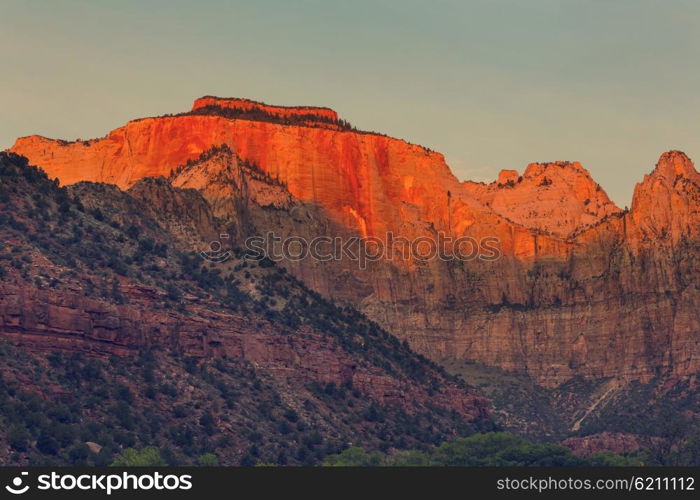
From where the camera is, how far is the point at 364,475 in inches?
6073

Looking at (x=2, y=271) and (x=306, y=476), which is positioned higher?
(x=2, y=271)

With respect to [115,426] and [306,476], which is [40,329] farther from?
[306,476]

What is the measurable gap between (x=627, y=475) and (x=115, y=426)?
4986 centimetres

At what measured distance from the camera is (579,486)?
152 meters

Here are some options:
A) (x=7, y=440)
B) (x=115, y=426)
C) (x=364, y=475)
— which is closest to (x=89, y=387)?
(x=115, y=426)

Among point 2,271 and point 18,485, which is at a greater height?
point 2,271

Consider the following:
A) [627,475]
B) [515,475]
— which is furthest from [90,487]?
[627,475]

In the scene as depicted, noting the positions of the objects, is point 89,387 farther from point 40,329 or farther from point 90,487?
point 90,487

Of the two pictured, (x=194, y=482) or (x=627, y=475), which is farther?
(x=627, y=475)

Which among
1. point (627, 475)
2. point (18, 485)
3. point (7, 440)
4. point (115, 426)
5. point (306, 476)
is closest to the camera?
point (18, 485)

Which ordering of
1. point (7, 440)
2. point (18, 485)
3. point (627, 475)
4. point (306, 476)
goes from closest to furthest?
point (18, 485), point (306, 476), point (627, 475), point (7, 440)

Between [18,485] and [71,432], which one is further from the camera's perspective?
[71,432]

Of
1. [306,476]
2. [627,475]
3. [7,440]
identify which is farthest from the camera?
[7,440]

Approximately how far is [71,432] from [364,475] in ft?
122
